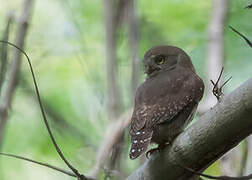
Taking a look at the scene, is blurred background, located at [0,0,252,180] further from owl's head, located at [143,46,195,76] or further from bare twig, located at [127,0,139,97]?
owl's head, located at [143,46,195,76]

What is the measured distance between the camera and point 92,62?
680cm

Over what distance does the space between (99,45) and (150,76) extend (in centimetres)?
311

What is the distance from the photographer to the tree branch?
6.95 feet

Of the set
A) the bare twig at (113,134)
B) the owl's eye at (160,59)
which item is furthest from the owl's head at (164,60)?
the bare twig at (113,134)

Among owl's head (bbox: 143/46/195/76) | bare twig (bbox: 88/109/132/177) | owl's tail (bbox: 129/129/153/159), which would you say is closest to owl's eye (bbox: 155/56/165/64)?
owl's head (bbox: 143/46/195/76)

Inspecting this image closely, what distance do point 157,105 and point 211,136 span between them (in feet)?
3.33

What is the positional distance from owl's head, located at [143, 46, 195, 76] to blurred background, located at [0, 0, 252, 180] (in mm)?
382

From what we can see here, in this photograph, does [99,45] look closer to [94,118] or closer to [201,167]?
[94,118]

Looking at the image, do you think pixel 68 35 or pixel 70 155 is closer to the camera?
pixel 70 155

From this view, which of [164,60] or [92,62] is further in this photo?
[92,62]

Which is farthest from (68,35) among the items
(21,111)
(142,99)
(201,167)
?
(201,167)

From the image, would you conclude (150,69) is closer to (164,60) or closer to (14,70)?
(164,60)

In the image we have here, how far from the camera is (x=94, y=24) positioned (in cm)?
685

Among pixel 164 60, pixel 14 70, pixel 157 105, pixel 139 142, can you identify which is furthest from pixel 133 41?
pixel 139 142
